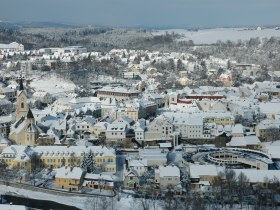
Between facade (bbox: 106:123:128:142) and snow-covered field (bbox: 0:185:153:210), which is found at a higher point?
facade (bbox: 106:123:128:142)

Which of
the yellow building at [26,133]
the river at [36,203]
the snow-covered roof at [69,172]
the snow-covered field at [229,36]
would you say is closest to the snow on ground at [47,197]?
the river at [36,203]

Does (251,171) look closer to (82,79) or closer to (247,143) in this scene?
(247,143)

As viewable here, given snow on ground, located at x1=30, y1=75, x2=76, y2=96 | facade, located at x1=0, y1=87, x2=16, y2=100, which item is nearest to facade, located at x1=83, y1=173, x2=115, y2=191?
facade, located at x1=0, y1=87, x2=16, y2=100

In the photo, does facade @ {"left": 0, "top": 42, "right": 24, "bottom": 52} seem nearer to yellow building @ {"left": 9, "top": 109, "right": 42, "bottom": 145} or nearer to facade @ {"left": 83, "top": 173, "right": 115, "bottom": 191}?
yellow building @ {"left": 9, "top": 109, "right": 42, "bottom": 145}

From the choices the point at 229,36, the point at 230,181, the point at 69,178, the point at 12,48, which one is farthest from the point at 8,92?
the point at 229,36

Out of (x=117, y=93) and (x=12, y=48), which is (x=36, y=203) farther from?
(x=12, y=48)
